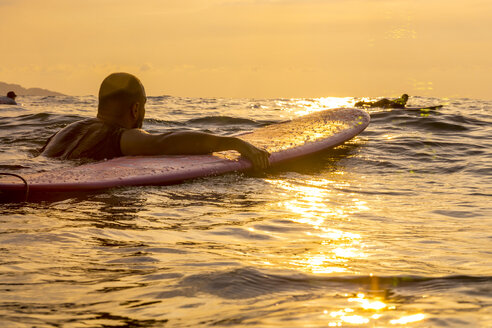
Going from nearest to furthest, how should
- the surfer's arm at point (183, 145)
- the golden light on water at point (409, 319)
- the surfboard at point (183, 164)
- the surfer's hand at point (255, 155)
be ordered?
the golden light on water at point (409, 319)
the surfboard at point (183, 164)
the surfer's arm at point (183, 145)
the surfer's hand at point (255, 155)

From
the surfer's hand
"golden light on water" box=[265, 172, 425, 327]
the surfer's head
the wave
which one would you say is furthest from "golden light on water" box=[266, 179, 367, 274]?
the surfer's head

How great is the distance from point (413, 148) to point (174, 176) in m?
4.30

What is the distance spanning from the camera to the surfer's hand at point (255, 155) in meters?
5.45

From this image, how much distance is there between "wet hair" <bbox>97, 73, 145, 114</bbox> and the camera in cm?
515

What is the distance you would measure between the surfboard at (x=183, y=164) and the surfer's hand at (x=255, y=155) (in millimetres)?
66

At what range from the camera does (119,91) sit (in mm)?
5152

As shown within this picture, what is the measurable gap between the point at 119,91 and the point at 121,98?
0.07 metres

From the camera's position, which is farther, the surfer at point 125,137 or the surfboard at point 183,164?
the surfer at point 125,137

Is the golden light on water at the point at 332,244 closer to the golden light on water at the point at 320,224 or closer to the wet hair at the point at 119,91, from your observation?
the golden light on water at the point at 320,224

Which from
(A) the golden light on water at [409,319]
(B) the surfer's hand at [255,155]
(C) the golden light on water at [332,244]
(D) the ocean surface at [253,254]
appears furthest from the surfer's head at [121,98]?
(A) the golden light on water at [409,319]

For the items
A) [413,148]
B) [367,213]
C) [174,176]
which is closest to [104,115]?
[174,176]

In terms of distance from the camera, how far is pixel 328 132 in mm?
7383

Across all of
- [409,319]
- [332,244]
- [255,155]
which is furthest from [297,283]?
[255,155]

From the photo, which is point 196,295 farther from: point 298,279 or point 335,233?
point 335,233
